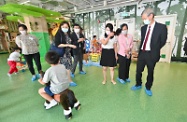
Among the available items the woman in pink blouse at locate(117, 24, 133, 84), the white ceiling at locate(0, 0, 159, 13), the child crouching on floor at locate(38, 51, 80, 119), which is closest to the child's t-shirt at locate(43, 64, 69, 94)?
the child crouching on floor at locate(38, 51, 80, 119)

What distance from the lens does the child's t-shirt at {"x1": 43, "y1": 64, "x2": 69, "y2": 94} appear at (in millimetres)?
1462

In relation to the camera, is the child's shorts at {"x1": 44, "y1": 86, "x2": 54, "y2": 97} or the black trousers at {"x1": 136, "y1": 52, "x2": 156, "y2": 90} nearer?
the child's shorts at {"x1": 44, "y1": 86, "x2": 54, "y2": 97}

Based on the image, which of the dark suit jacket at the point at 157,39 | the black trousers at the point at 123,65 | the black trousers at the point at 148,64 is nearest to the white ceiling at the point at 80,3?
the black trousers at the point at 123,65

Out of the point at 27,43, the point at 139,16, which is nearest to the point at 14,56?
the point at 27,43

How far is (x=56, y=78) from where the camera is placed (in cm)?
Answer: 150

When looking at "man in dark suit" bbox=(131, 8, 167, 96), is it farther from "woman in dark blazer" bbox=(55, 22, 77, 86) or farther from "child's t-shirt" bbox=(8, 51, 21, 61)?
"child's t-shirt" bbox=(8, 51, 21, 61)

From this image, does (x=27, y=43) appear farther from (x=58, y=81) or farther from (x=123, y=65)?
(x=123, y=65)

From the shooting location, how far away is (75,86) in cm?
254

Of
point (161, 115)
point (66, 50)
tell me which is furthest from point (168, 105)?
point (66, 50)

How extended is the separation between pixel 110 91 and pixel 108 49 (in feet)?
3.00

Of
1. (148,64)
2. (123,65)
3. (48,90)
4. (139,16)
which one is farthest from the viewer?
(139,16)

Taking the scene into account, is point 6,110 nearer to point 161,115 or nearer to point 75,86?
point 75,86

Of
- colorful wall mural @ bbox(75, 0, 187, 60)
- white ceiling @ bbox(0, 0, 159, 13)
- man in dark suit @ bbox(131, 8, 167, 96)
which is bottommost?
man in dark suit @ bbox(131, 8, 167, 96)

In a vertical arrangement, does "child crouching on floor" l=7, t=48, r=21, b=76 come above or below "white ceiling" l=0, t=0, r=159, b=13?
below
